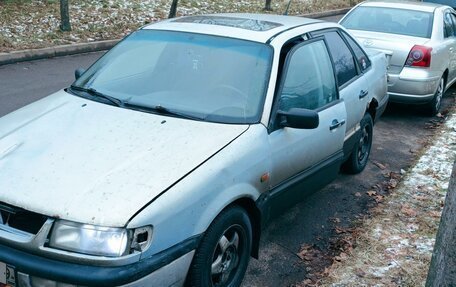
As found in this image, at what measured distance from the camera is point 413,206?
5.18m

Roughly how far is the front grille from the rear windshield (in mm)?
6848

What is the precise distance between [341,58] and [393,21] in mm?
3814

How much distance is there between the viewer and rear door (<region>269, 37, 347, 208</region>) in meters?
3.87

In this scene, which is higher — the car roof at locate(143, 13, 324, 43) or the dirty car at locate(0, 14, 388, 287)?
the car roof at locate(143, 13, 324, 43)

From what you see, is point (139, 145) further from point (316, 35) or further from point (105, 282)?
point (316, 35)

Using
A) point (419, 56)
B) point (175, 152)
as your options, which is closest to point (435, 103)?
point (419, 56)

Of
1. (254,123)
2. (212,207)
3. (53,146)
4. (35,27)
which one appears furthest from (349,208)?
(35,27)

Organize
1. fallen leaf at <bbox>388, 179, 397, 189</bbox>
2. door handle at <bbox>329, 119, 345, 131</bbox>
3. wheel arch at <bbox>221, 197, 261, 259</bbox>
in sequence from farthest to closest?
1. fallen leaf at <bbox>388, 179, 397, 189</bbox>
2. door handle at <bbox>329, 119, 345, 131</bbox>
3. wheel arch at <bbox>221, 197, 261, 259</bbox>

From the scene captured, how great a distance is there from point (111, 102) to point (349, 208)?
2.57 metres

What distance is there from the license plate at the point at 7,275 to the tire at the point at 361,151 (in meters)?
3.76

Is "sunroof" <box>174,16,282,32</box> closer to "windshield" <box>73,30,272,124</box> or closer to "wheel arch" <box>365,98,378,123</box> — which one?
"windshield" <box>73,30,272,124</box>

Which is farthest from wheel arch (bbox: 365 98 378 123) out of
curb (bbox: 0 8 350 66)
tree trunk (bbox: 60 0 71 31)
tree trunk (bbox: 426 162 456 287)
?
tree trunk (bbox: 60 0 71 31)

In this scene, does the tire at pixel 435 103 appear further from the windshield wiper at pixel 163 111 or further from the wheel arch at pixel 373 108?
the windshield wiper at pixel 163 111

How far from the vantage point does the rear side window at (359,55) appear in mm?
5605
